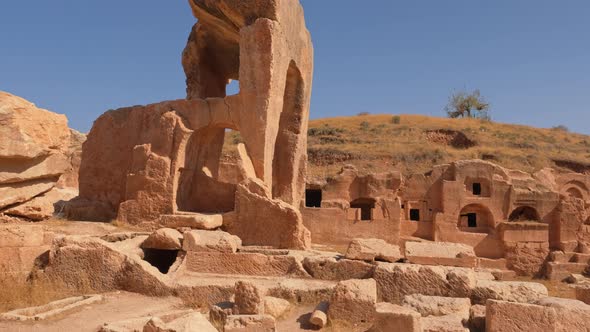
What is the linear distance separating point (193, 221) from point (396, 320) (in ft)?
21.2

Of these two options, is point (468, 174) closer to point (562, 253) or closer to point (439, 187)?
point (439, 187)

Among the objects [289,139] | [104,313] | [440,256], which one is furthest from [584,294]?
[289,139]

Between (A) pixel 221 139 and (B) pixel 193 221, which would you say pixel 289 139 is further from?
(B) pixel 193 221

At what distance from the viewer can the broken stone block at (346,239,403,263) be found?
6863mm

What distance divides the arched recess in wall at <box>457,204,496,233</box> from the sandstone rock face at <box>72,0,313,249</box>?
33.0 ft

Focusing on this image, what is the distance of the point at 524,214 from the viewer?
21.0 metres

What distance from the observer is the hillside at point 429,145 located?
99.3 ft

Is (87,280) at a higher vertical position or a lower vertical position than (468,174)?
lower

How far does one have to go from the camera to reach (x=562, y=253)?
17766 millimetres

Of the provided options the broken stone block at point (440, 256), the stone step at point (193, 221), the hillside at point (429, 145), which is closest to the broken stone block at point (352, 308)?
the broken stone block at point (440, 256)

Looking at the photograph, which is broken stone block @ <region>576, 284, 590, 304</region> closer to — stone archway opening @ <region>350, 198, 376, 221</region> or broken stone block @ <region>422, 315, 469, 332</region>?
broken stone block @ <region>422, 315, 469, 332</region>

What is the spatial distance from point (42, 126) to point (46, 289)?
2143mm

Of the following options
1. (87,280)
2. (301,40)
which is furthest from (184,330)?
(301,40)

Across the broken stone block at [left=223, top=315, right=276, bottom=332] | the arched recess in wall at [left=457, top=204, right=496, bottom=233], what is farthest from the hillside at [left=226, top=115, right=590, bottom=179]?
the broken stone block at [left=223, top=315, right=276, bottom=332]
